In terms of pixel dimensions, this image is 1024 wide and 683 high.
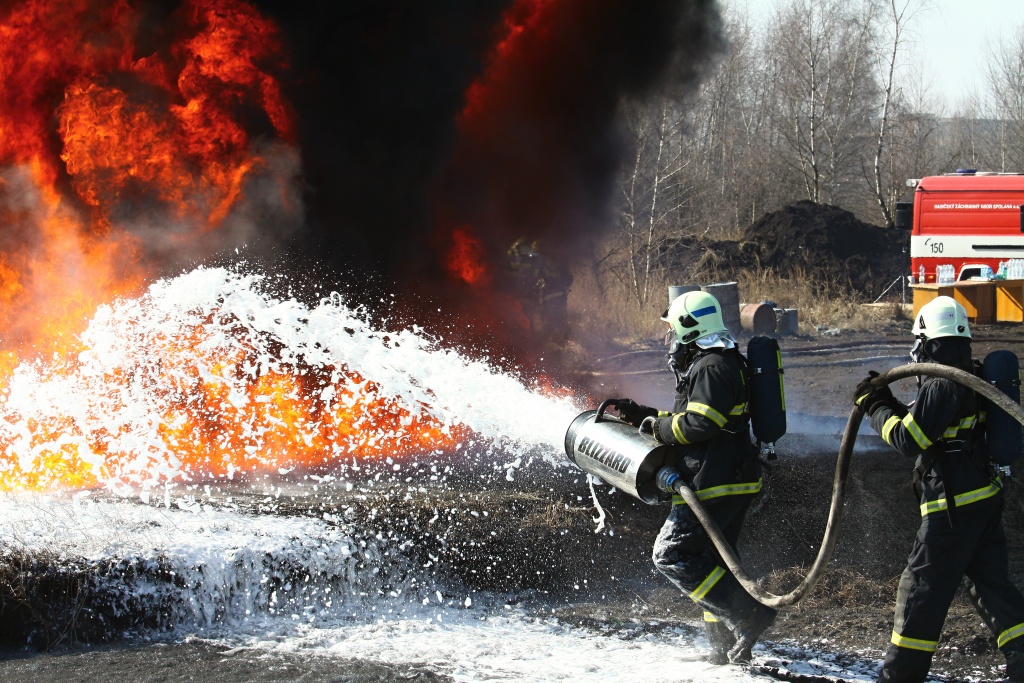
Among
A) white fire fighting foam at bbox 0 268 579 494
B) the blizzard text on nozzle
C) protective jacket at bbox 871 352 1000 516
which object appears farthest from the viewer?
white fire fighting foam at bbox 0 268 579 494

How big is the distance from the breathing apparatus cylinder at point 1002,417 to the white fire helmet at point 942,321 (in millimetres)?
185

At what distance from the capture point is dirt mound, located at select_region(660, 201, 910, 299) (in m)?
23.1

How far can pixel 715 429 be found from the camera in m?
4.31

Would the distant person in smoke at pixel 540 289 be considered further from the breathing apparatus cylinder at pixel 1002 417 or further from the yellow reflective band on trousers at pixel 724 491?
the breathing apparatus cylinder at pixel 1002 417

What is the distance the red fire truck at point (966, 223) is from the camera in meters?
17.3

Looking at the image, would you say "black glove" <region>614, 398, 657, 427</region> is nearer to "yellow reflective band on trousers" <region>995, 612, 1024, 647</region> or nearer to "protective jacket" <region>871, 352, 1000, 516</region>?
"protective jacket" <region>871, 352, 1000, 516</region>

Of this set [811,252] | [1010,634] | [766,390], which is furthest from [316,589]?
[811,252]

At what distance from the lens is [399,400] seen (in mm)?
7750

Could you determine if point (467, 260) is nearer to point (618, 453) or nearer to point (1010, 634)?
point (618, 453)

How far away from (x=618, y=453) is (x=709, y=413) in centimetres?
66

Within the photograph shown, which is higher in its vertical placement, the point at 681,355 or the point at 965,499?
the point at 681,355

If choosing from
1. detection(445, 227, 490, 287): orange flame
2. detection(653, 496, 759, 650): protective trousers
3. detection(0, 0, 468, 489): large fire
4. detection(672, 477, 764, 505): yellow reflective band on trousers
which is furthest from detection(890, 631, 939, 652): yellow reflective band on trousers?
detection(445, 227, 490, 287): orange flame

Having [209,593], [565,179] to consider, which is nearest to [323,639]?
[209,593]

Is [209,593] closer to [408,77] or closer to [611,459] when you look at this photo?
[611,459]
